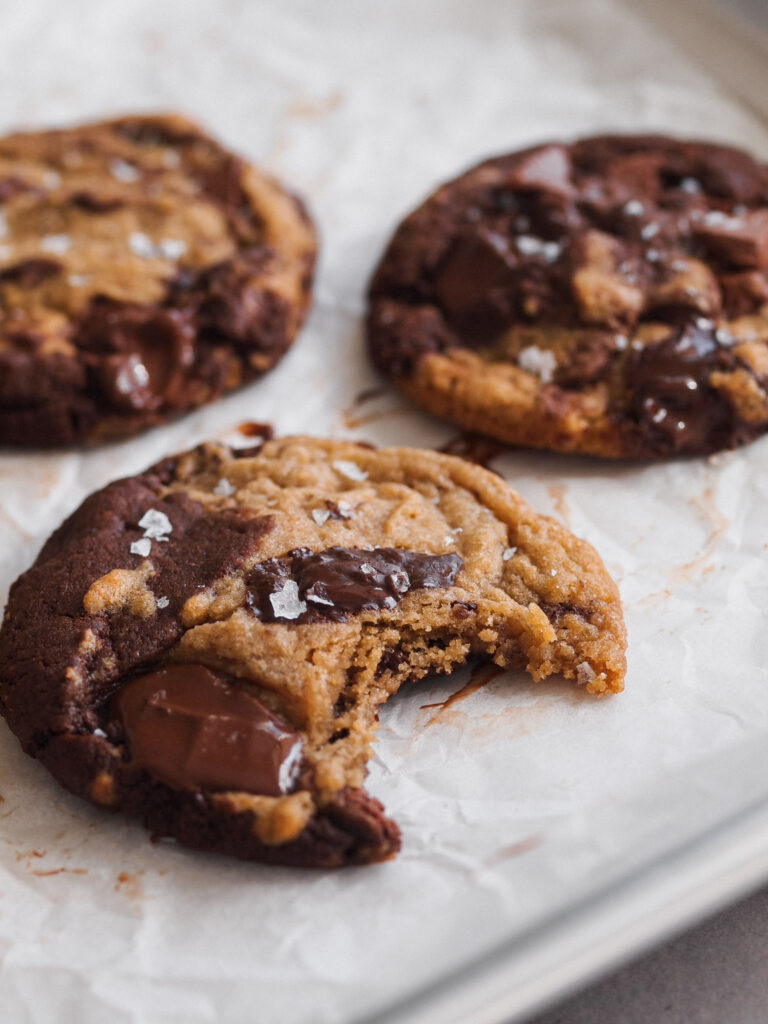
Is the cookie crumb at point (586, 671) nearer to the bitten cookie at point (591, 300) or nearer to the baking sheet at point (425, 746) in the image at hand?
the baking sheet at point (425, 746)

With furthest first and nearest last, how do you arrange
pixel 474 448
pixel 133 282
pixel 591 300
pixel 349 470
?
1. pixel 133 282
2. pixel 474 448
3. pixel 591 300
4. pixel 349 470

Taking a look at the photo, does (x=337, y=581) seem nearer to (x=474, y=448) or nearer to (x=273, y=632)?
(x=273, y=632)

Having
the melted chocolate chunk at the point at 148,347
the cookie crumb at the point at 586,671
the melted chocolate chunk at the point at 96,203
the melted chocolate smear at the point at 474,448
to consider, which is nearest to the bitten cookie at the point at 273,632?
the cookie crumb at the point at 586,671

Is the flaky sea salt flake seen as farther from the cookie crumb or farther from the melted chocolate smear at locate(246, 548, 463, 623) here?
the cookie crumb

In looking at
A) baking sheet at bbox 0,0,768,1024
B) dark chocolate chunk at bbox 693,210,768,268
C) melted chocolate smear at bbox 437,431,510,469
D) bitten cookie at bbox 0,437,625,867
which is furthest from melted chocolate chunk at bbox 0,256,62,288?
dark chocolate chunk at bbox 693,210,768,268

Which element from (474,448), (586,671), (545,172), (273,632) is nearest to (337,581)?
(273,632)

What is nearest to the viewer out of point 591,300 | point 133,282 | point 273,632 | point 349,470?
point 273,632

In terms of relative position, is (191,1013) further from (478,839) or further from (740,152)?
(740,152)

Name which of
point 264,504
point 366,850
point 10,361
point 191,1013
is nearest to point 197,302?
point 10,361
